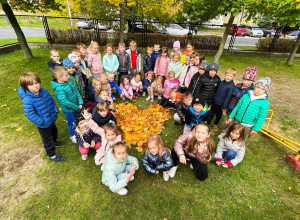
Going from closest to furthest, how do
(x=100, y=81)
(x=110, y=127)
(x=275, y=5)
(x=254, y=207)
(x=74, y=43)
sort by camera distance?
1. (x=254, y=207)
2. (x=110, y=127)
3. (x=100, y=81)
4. (x=275, y=5)
5. (x=74, y=43)

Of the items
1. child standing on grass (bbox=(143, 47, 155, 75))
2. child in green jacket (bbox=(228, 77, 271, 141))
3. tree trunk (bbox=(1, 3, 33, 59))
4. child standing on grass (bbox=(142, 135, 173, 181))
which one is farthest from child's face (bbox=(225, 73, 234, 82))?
tree trunk (bbox=(1, 3, 33, 59))

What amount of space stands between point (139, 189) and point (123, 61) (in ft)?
14.6

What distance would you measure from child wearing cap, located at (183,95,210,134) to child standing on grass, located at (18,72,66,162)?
9.87 ft

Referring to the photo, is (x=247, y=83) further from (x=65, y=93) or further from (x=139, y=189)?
(x=65, y=93)

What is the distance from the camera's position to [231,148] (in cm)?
343

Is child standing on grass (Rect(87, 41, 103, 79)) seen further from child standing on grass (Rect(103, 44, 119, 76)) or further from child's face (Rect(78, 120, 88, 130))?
child's face (Rect(78, 120, 88, 130))

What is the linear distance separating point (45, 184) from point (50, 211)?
58 cm

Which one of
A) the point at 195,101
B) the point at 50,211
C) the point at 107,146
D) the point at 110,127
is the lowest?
the point at 50,211

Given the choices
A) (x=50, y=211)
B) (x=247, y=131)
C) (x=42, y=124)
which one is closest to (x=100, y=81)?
(x=42, y=124)

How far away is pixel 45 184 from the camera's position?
9.96 feet

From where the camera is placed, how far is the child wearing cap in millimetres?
3736

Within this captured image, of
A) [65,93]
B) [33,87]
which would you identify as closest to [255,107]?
[65,93]

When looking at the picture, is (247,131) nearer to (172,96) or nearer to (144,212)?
(172,96)

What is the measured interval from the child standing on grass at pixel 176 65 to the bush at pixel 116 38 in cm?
732
